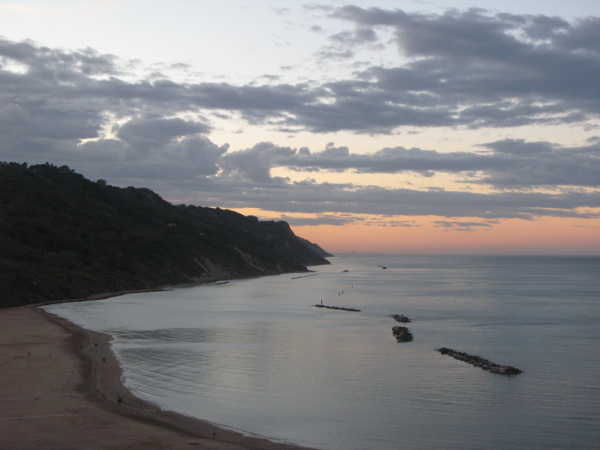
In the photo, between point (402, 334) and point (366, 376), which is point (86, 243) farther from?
point (366, 376)

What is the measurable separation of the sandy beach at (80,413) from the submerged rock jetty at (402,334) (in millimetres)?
24566

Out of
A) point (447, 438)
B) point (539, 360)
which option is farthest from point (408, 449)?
point (539, 360)

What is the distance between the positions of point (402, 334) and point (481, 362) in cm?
1293

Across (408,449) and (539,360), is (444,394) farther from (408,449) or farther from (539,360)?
(539,360)

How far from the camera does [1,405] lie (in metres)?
22.4

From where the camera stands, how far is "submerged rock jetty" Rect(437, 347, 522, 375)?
34219 millimetres

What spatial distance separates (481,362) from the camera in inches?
1449

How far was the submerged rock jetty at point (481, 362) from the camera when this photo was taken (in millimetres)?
34219

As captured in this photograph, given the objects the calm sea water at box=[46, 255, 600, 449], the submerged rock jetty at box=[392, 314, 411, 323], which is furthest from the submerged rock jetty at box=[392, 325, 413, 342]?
the submerged rock jetty at box=[392, 314, 411, 323]

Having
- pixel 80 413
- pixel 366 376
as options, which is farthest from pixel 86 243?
pixel 80 413

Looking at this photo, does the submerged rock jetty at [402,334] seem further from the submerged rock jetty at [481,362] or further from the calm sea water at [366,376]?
the submerged rock jetty at [481,362]

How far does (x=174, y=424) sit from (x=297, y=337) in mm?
28220

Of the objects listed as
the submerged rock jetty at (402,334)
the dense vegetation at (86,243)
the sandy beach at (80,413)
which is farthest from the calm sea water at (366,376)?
the dense vegetation at (86,243)

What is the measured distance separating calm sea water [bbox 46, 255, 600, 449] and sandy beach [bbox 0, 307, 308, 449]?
1486 millimetres
